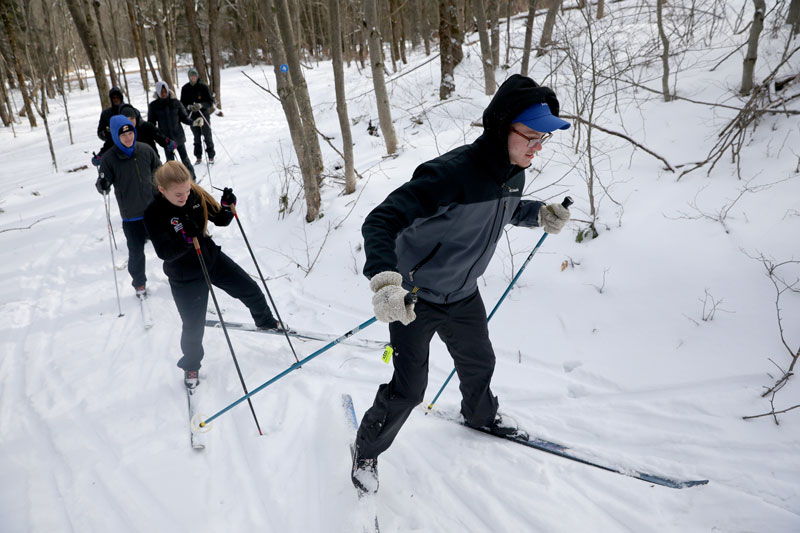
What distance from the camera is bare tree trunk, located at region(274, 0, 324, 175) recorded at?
16.3 ft

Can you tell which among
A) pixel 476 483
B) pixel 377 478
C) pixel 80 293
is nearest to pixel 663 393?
pixel 476 483

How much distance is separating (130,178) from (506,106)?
4.24 meters

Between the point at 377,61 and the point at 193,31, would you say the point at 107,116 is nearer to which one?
the point at 377,61

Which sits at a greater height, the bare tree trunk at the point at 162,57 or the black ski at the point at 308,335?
the bare tree trunk at the point at 162,57

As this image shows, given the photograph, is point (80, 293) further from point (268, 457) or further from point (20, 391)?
point (268, 457)

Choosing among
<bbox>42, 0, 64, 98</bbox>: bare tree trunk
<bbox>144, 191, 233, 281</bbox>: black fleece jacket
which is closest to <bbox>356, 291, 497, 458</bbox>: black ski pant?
<bbox>144, 191, 233, 281</bbox>: black fleece jacket

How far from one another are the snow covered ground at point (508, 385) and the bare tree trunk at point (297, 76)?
1347 millimetres

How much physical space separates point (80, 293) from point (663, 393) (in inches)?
235

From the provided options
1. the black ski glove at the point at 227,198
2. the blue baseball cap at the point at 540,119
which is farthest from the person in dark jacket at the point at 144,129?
the blue baseball cap at the point at 540,119

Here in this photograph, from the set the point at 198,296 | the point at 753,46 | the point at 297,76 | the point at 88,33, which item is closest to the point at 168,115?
the point at 88,33

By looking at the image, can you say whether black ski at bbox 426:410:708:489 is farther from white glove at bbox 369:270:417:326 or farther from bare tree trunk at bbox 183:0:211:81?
bare tree trunk at bbox 183:0:211:81

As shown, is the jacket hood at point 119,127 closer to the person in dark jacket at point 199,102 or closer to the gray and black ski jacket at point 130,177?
the gray and black ski jacket at point 130,177

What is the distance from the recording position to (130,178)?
4.53 m

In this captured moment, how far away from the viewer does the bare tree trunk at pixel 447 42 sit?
32.0 feet
